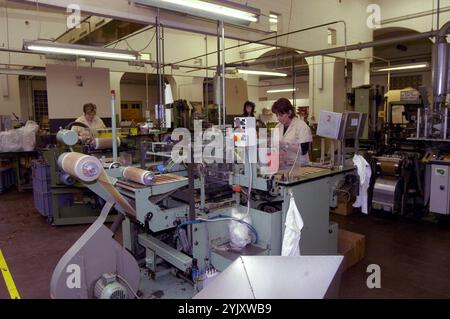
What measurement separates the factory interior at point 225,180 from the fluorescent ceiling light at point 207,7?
1cm

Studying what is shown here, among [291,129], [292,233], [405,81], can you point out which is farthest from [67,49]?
[405,81]

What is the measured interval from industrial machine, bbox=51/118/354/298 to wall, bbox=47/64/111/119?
4404 mm

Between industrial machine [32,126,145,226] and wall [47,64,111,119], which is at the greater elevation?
wall [47,64,111,119]

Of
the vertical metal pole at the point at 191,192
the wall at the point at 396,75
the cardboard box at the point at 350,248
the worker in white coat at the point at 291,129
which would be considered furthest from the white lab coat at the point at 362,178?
the wall at the point at 396,75

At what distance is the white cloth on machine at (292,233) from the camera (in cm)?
208

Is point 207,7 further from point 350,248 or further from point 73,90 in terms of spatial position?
point 73,90

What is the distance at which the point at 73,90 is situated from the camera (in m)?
6.36

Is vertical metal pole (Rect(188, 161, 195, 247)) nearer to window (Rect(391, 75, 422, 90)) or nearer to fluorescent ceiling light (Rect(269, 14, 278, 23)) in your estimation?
fluorescent ceiling light (Rect(269, 14, 278, 23))

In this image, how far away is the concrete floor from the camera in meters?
2.43

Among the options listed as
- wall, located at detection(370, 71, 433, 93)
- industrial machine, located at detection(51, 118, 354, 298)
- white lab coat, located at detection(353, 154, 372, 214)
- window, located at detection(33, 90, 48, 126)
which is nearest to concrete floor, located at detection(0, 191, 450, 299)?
industrial machine, located at detection(51, 118, 354, 298)

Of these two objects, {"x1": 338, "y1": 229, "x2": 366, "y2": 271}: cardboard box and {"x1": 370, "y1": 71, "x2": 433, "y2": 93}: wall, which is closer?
{"x1": 338, "y1": 229, "x2": 366, "y2": 271}: cardboard box

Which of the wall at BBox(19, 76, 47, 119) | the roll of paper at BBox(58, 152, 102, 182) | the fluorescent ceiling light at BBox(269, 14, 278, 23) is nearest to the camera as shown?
the roll of paper at BBox(58, 152, 102, 182)

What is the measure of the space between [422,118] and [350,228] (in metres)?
1.64

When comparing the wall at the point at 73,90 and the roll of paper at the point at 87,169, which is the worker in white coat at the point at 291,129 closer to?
the roll of paper at the point at 87,169
